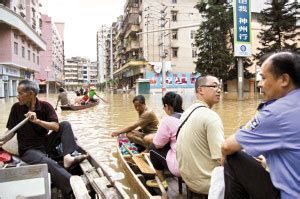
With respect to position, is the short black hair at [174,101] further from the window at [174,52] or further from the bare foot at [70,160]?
the window at [174,52]

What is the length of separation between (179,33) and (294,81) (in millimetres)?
47881

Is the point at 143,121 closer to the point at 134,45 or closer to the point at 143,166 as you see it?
the point at 143,166

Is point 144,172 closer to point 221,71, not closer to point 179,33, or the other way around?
point 221,71

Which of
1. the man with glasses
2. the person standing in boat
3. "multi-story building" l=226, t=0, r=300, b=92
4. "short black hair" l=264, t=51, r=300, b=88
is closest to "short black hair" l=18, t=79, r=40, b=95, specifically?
the man with glasses

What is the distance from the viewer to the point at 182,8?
163 ft

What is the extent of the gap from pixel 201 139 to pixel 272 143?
1150 mm

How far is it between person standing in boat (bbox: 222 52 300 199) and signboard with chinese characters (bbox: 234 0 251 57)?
23.1m

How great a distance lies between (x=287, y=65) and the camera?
6.82 ft

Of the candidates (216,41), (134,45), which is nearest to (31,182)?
(216,41)

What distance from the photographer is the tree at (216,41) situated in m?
29.3

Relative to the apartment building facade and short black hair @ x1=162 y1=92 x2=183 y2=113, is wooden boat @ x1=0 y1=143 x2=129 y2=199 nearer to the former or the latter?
short black hair @ x1=162 y1=92 x2=183 y2=113

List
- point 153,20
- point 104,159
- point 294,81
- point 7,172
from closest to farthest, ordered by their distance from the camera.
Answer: point 294,81
point 7,172
point 104,159
point 153,20

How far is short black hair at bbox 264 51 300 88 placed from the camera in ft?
6.77

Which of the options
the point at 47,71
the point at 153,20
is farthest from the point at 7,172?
the point at 47,71
